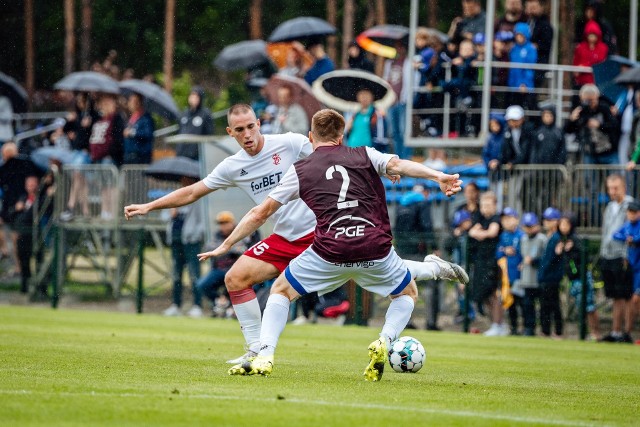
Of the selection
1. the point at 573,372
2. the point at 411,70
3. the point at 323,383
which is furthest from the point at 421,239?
the point at 323,383

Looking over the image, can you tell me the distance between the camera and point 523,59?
2161cm

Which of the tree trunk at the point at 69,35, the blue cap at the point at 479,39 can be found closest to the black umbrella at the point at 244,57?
the blue cap at the point at 479,39

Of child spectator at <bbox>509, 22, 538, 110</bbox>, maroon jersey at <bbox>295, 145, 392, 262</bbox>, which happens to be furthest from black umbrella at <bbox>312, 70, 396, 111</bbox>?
maroon jersey at <bbox>295, 145, 392, 262</bbox>

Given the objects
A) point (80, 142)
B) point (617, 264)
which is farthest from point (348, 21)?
point (617, 264)

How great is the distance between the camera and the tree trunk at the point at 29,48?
48.3m

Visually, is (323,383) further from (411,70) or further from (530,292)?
(411,70)

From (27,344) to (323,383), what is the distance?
15.6 feet

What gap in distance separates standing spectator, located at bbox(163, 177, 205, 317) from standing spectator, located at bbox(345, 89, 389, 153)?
3236 mm

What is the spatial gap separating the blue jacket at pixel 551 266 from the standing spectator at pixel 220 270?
456cm

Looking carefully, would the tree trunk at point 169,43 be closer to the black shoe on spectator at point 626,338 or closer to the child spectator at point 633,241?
the child spectator at point 633,241

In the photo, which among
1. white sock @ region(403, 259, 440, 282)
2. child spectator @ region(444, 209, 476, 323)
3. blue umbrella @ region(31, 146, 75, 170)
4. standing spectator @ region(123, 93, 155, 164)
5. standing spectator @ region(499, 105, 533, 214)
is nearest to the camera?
white sock @ region(403, 259, 440, 282)

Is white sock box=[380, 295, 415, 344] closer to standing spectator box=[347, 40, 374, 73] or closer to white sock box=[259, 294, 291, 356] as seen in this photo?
white sock box=[259, 294, 291, 356]

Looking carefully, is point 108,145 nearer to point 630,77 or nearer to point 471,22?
point 471,22

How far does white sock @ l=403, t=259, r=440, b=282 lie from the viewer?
10008 mm
